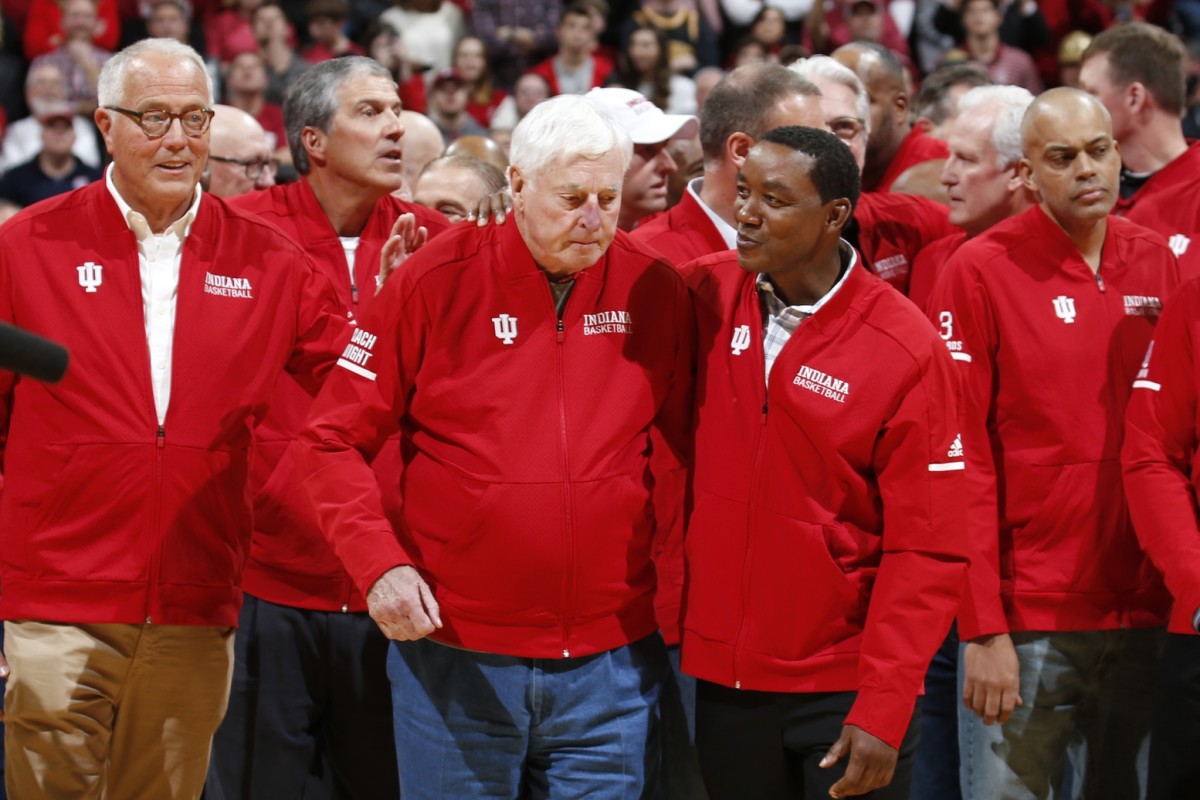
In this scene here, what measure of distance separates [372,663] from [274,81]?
7.91 metres

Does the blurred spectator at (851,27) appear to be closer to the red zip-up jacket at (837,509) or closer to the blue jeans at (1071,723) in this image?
the blue jeans at (1071,723)

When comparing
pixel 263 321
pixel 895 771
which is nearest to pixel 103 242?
pixel 263 321

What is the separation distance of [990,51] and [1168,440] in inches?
340

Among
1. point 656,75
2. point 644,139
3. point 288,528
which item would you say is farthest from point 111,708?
point 656,75

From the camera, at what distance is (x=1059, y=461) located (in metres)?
4.18

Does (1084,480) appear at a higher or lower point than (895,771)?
higher

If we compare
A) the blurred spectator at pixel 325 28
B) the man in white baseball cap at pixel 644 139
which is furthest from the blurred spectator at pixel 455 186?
the blurred spectator at pixel 325 28

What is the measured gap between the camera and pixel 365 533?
3352mm

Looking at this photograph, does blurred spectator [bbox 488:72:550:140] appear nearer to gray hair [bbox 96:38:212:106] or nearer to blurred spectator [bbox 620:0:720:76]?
blurred spectator [bbox 620:0:720:76]

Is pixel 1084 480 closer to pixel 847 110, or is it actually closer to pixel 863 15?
pixel 847 110

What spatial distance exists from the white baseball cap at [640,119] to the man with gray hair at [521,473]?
157cm

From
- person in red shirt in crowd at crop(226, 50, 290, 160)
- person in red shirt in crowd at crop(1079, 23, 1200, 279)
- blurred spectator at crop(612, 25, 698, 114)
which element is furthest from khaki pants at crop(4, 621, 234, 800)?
blurred spectator at crop(612, 25, 698, 114)

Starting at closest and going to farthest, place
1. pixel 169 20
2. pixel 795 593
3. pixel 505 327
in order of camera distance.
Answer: pixel 795 593 → pixel 505 327 → pixel 169 20

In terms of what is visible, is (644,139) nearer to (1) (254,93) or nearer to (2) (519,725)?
(2) (519,725)
